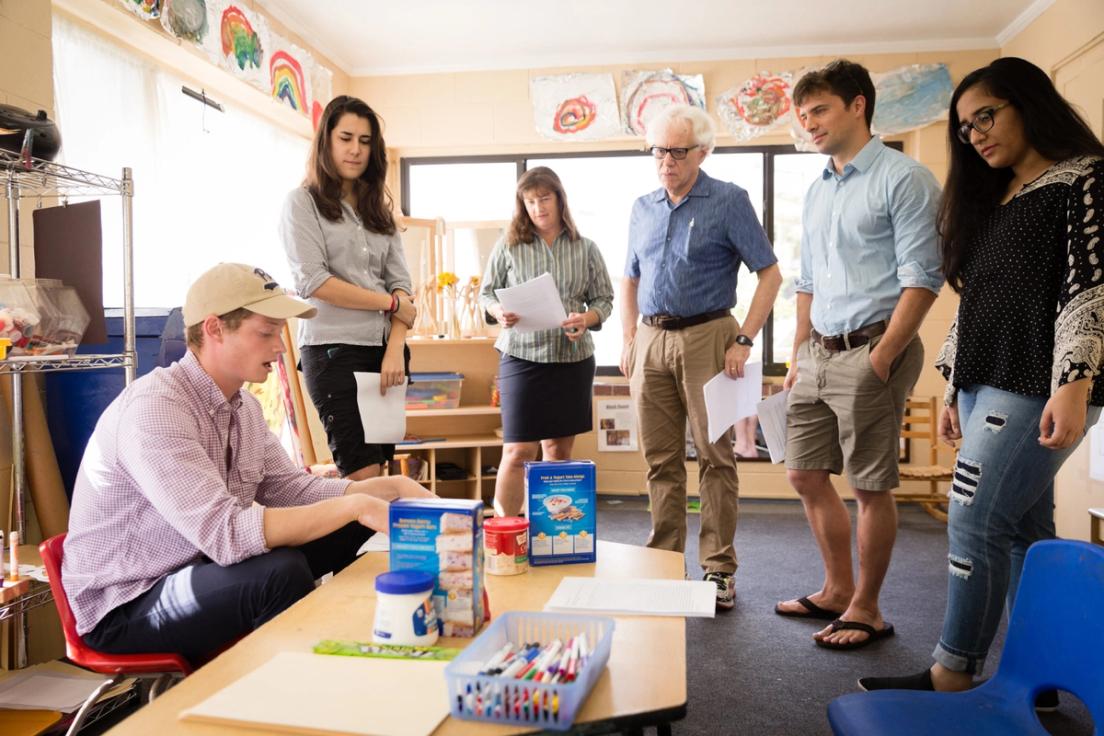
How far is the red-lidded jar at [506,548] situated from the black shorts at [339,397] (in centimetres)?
99

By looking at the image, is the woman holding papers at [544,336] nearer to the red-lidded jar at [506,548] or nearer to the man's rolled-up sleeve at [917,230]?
the man's rolled-up sleeve at [917,230]

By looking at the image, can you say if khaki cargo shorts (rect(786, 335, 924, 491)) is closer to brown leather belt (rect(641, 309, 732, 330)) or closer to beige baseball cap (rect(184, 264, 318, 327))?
brown leather belt (rect(641, 309, 732, 330))

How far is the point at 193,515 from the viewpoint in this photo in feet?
4.61

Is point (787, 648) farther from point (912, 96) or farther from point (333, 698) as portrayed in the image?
point (912, 96)

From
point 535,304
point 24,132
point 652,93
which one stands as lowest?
point 535,304

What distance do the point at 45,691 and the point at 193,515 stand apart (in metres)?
1.04

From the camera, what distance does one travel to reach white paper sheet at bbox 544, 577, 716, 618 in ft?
4.25

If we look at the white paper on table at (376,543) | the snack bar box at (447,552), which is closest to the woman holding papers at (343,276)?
the white paper on table at (376,543)

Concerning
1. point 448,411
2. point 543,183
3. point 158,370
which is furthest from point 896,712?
point 448,411

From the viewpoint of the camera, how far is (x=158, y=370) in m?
1.56

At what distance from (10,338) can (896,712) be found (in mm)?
1907

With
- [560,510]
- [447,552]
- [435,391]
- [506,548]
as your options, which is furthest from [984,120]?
[435,391]

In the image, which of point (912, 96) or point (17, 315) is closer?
point (17, 315)

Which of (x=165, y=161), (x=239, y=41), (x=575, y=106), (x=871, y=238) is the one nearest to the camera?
(x=871, y=238)
